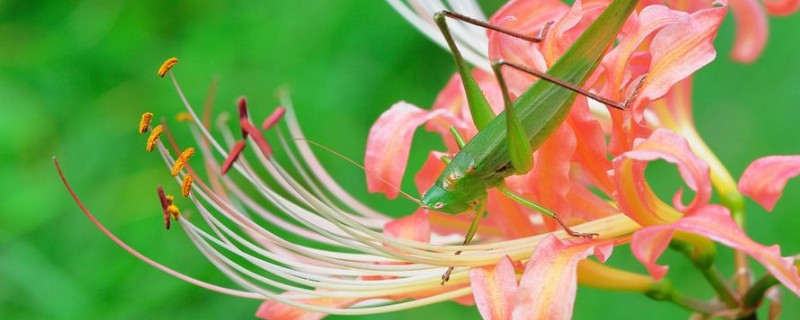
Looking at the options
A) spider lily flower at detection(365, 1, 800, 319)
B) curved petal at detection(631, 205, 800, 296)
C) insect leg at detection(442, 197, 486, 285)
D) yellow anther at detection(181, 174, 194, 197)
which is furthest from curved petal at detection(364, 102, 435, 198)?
curved petal at detection(631, 205, 800, 296)

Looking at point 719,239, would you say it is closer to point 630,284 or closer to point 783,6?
point 630,284

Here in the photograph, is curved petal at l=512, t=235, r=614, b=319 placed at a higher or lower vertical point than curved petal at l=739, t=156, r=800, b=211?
higher

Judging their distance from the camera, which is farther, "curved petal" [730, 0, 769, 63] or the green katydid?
"curved petal" [730, 0, 769, 63]

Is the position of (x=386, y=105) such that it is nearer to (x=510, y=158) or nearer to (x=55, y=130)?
(x=55, y=130)

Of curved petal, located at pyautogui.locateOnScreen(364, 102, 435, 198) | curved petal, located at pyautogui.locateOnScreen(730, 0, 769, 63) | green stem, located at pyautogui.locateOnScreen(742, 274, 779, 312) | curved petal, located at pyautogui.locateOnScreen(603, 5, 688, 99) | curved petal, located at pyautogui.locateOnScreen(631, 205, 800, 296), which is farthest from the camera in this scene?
curved petal, located at pyautogui.locateOnScreen(730, 0, 769, 63)

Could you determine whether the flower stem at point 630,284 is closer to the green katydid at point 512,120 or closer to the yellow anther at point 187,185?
the green katydid at point 512,120

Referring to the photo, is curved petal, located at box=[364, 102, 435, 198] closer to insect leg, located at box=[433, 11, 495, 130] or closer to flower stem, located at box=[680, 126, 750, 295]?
insect leg, located at box=[433, 11, 495, 130]

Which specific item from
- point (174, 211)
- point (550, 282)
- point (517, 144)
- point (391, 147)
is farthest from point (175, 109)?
point (550, 282)
